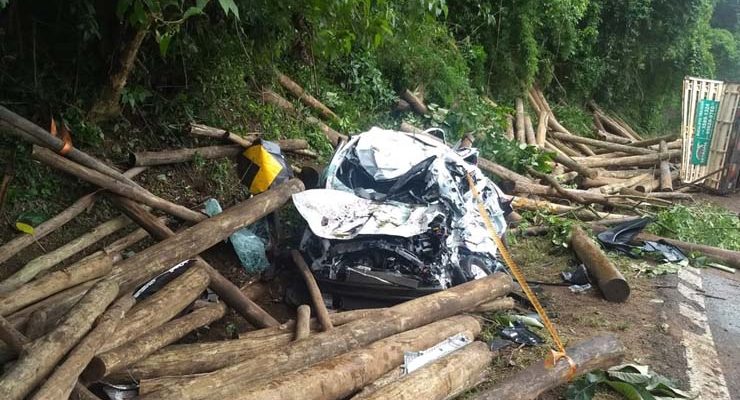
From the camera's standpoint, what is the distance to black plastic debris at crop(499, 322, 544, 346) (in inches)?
185

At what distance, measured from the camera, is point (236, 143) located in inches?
241

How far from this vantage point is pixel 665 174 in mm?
11508

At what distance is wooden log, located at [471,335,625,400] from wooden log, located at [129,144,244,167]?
10.9 ft

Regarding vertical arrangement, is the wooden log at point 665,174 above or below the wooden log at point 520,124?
below

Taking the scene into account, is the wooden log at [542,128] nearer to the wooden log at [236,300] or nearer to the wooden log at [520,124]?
the wooden log at [520,124]

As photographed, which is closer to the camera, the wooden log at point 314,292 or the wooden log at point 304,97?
the wooden log at point 314,292

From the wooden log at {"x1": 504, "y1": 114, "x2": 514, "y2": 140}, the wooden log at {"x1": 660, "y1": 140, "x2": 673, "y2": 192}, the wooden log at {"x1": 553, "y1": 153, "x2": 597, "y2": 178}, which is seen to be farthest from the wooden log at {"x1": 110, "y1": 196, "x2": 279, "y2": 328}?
the wooden log at {"x1": 660, "y1": 140, "x2": 673, "y2": 192}

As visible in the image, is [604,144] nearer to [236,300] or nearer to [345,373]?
[236,300]

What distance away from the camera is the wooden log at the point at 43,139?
4.43m

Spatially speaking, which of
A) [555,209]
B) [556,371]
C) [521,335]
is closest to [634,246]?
[555,209]

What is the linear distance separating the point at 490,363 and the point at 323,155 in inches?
144

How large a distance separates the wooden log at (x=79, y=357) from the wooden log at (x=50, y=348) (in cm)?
4

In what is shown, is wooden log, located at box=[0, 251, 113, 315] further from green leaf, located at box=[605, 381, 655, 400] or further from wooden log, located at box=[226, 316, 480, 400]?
green leaf, located at box=[605, 381, 655, 400]

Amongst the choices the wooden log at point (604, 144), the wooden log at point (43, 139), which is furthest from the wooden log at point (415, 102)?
the wooden log at point (43, 139)
